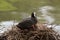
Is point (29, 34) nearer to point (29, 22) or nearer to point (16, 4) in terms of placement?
point (29, 22)

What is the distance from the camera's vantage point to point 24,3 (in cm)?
1237

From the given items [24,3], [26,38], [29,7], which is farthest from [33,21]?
[24,3]

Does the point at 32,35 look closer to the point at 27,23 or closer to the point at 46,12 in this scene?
the point at 27,23

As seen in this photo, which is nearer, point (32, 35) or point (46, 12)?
point (32, 35)

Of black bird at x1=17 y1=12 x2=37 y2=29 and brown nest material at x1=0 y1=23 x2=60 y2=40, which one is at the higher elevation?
black bird at x1=17 y1=12 x2=37 y2=29

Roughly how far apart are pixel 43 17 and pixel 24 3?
2976mm

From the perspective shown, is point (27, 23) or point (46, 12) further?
point (46, 12)

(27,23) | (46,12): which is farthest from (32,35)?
(46,12)

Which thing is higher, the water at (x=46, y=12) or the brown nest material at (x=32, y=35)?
the water at (x=46, y=12)

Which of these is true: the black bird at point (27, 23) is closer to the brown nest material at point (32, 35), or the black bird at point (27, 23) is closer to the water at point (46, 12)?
the brown nest material at point (32, 35)

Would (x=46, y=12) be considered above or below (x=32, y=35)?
above

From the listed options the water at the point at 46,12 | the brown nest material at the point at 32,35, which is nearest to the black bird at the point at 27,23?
the brown nest material at the point at 32,35

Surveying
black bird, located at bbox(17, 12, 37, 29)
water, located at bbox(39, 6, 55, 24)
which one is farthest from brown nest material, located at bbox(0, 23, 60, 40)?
water, located at bbox(39, 6, 55, 24)

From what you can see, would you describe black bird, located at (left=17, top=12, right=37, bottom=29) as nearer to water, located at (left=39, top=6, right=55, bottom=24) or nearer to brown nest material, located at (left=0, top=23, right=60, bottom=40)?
brown nest material, located at (left=0, top=23, right=60, bottom=40)
